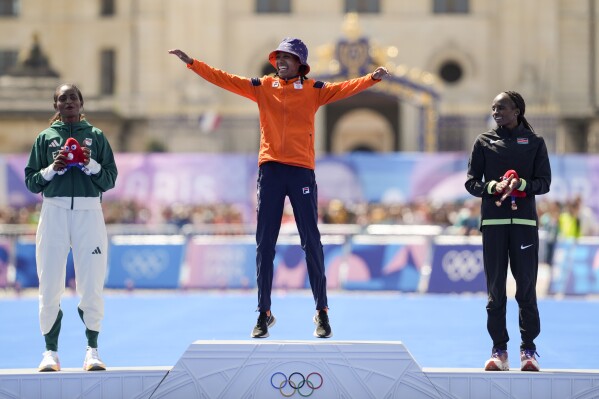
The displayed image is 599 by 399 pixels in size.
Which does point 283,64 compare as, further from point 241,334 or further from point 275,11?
point 275,11

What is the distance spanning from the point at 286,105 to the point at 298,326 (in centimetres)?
590

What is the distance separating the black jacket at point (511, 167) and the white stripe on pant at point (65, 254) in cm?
312

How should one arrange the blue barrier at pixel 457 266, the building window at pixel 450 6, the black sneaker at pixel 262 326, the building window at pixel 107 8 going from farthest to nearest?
the building window at pixel 107 8
the building window at pixel 450 6
the blue barrier at pixel 457 266
the black sneaker at pixel 262 326

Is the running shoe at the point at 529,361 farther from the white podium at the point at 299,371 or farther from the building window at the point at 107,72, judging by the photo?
the building window at the point at 107,72

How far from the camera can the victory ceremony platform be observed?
8.41m

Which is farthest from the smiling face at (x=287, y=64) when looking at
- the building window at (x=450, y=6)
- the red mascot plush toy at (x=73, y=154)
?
the building window at (x=450, y=6)

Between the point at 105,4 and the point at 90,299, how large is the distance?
41.9m

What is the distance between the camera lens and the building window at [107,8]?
49.4m

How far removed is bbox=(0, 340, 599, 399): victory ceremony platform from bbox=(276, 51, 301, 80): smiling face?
2.39 m

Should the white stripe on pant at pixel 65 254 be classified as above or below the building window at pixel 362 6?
below

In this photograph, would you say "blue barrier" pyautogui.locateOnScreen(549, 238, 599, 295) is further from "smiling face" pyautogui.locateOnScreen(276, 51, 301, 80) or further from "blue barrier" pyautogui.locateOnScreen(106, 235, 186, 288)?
"smiling face" pyautogui.locateOnScreen(276, 51, 301, 80)

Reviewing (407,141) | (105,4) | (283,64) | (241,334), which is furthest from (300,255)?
(105,4)

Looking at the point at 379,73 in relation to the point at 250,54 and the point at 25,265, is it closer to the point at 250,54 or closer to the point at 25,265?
the point at 25,265

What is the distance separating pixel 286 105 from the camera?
31.0 ft
